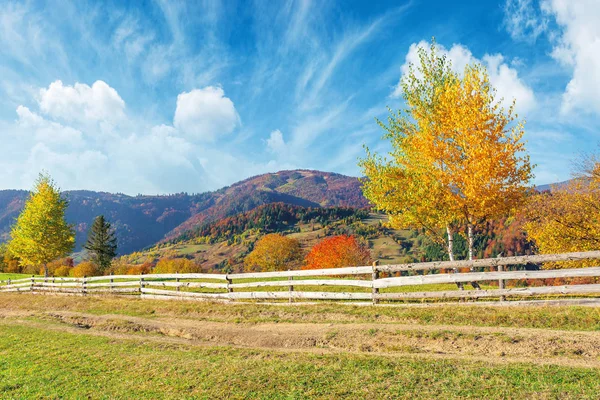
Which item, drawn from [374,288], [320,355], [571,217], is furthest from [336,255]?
[320,355]

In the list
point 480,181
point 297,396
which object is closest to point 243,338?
point 297,396

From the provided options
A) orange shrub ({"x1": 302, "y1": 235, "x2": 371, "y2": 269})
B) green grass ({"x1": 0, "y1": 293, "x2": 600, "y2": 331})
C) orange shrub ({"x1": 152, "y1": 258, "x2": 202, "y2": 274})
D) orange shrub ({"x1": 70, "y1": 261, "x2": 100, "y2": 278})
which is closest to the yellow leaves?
orange shrub ({"x1": 70, "y1": 261, "x2": 100, "y2": 278})

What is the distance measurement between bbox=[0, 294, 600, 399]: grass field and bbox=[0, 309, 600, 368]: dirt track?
1.6 inches

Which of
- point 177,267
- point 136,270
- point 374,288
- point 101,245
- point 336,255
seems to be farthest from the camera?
point 177,267

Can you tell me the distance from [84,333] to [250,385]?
35.7 ft

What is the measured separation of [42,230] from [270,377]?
41246mm

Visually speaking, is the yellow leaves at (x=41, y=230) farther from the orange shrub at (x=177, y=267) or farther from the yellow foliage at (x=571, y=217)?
the orange shrub at (x=177, y=267)

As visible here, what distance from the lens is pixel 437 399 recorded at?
21.1ft

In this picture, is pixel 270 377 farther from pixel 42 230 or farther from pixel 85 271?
pixel 85 271

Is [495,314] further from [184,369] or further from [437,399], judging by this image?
[184,369]

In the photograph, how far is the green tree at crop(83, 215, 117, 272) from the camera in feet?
192

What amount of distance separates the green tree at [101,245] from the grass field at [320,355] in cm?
4539

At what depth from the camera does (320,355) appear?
9.73 m

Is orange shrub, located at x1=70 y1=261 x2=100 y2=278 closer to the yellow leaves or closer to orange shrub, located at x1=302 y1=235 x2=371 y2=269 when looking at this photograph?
the yellow leaves
